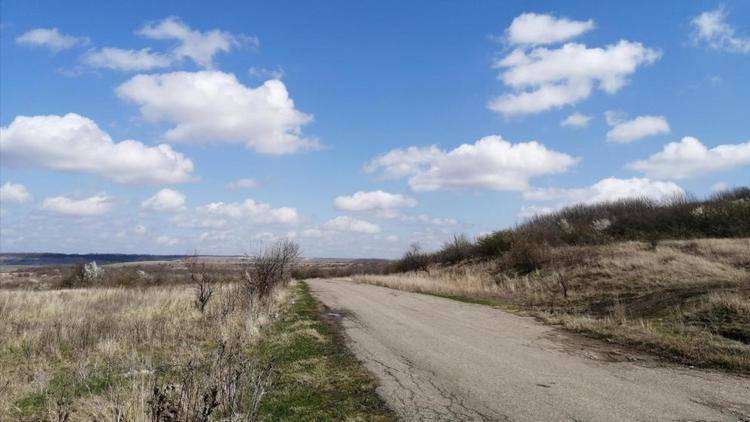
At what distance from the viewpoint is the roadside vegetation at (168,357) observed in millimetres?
5461

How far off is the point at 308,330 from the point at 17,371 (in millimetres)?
6536

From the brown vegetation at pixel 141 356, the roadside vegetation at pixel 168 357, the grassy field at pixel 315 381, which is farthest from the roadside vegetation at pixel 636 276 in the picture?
the brown vegetation at pixel 141 356

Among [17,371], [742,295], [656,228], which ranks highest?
[656,228]

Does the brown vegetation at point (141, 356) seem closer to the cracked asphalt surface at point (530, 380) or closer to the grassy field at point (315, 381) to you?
the grassy field at point (315, 381)

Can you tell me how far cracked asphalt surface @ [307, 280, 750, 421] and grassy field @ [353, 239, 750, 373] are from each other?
1170 mm

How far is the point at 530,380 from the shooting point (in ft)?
27.8

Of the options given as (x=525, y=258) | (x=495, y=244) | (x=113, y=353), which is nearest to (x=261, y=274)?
(x=113, y=353)

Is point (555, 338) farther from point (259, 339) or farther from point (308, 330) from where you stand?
point (259, 339)

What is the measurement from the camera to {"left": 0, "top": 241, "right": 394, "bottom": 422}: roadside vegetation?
215 inches

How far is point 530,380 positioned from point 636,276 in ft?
63.8

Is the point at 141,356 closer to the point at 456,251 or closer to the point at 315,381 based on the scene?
the point at 315,381

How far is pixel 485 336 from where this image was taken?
1362 centimetres

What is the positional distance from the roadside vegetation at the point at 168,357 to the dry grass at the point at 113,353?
3 cm

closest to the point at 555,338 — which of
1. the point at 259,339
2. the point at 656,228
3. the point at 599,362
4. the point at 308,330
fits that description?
the point at 599,362
